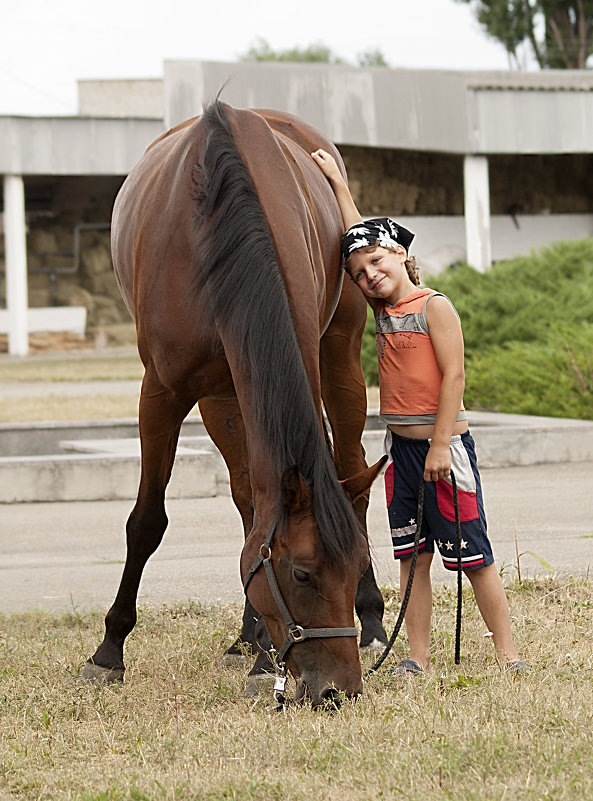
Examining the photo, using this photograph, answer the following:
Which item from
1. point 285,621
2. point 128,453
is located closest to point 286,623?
point 285,621

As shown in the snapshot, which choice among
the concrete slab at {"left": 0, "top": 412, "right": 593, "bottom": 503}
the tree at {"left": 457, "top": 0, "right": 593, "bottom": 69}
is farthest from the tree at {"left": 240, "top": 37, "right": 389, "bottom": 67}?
the concrete slab at {"left": 0, "top": 412, "right": 593, "bottom": 503}

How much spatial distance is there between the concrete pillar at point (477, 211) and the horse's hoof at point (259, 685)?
65.7 feet

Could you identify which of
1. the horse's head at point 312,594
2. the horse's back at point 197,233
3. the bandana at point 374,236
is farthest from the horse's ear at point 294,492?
the bandana at point 374,236

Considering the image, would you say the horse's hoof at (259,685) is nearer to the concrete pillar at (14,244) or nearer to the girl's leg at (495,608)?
the girl's leg at (495,608)

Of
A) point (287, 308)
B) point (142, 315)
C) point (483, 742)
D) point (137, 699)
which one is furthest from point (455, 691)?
point (142, 315)

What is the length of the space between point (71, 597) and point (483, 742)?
9.41 feet

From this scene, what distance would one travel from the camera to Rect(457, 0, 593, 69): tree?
4434 centimetres

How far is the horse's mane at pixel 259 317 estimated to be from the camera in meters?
3.39

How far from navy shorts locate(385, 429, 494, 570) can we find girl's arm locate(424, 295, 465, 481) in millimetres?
101

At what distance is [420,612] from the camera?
4.39 metres

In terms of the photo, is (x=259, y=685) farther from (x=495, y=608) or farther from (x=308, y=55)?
(x=308, y=55)

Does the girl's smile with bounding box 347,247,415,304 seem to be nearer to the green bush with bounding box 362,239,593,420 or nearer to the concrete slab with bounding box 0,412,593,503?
the concrete slab with bounding box 0,412,593,503

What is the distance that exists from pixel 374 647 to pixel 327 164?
2.12 metres

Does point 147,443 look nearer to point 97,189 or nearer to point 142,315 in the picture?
point 142,315
